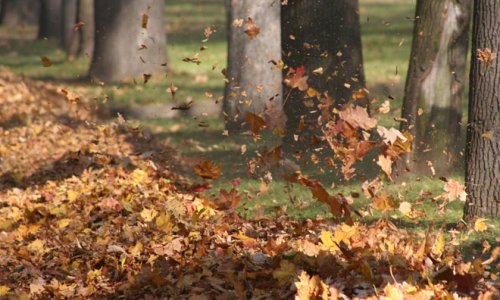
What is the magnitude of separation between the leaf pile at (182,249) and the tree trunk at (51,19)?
17172 mm

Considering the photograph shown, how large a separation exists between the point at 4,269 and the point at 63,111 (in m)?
8.76

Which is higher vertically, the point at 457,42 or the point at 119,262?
the point at 457,42

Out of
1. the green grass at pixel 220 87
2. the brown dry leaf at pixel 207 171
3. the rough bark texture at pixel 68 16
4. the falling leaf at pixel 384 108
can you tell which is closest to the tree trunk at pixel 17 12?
the green grass at pixel 220 87

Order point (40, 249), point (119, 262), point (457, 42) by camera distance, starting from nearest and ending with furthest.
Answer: point (119, 262), point (40, 249), point (457, 42)

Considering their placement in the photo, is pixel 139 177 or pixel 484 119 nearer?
pixel 484 119

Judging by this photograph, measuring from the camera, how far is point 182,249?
6945mm

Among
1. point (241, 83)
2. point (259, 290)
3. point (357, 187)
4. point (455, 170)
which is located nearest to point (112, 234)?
point (259, 290)

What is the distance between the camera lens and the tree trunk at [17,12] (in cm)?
3200

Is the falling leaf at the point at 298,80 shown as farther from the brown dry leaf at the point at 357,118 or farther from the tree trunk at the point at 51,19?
the tree trunk at the point at 51,19

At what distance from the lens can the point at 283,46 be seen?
1133cm

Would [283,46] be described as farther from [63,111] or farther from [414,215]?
[63,111]

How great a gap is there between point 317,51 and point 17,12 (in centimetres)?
2277

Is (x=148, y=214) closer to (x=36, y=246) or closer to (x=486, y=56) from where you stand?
(x=36, y=246)

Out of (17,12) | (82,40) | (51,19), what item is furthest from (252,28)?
(17,12)
